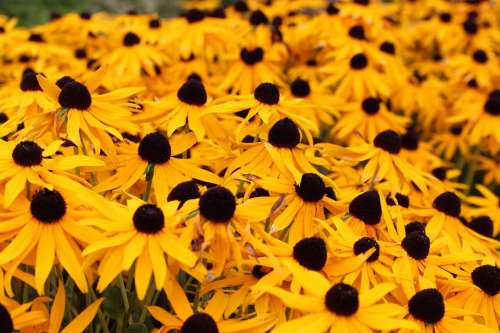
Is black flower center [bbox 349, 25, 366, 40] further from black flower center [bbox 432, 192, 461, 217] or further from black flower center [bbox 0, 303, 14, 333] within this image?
black flower center [bbox 0, 303, 14, 333]

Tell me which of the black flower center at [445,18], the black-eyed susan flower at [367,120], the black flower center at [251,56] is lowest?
the black flower center at [445,18]

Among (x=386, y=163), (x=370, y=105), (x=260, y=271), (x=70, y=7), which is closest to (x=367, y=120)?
(x=370, y=105)

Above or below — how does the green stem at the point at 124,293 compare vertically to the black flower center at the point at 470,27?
above

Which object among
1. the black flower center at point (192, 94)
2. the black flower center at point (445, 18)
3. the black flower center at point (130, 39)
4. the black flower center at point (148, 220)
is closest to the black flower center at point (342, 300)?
the black flower center at point (148, 220)

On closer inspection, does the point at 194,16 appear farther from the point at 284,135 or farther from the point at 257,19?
the point at 284,135

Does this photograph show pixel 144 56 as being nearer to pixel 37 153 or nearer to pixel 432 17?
pixel 37 153

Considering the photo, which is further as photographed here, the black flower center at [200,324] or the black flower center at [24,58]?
the black flower center at [24,58]

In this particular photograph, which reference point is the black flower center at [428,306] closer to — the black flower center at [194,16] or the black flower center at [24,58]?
the black flower center at [194,16]
